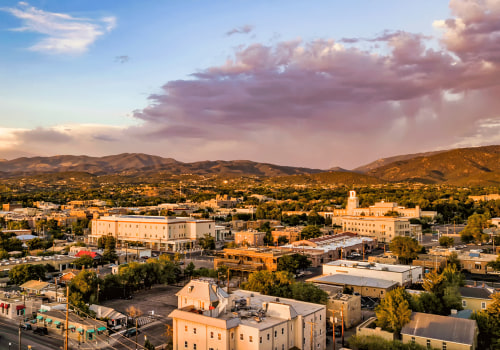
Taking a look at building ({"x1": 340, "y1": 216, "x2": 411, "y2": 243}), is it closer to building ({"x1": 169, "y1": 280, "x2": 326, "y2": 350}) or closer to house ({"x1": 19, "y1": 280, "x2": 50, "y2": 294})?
building ({"x1": 169, "y1": 280, "x2": 326, "y2": 350})

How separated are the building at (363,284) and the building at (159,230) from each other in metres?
44.8

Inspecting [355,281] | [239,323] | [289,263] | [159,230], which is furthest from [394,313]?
[159,230]

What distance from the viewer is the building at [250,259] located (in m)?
54.1

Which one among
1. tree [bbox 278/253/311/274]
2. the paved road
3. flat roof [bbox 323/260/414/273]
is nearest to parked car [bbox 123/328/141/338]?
the paved road

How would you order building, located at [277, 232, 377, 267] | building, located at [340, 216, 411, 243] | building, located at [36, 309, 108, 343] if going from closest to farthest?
building, located at [36, 309, 108, 343]
building, located at [277, 232, 377, 267]
building, located at [340, 216, 411, 243]

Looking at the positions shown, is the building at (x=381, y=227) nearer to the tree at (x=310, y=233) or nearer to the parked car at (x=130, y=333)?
the tree at (x=310, y=233)

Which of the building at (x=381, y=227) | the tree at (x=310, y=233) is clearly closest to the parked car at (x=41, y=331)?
the tree at (x=310, y=233)

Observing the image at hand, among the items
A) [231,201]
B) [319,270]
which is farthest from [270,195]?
[319,270]

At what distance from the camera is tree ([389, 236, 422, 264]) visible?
59.4m

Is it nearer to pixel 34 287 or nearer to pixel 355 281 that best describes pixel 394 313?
pixel 355 281

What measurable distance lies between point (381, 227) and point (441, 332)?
63.5m

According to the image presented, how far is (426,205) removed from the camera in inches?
4953

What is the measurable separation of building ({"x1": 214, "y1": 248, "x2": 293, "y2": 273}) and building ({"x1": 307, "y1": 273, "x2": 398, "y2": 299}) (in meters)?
9.67

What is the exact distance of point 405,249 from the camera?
60.0 meters
